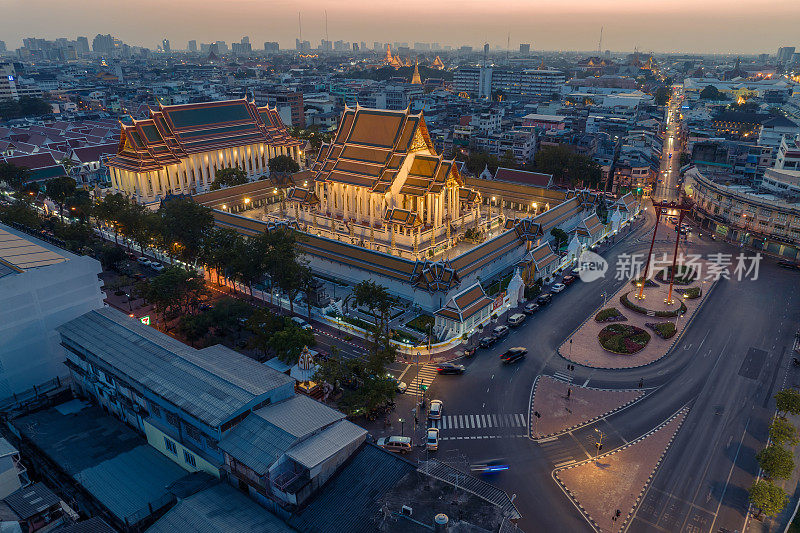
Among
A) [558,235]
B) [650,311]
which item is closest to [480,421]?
[650,311]

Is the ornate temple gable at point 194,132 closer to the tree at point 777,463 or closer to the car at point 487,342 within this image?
the car at point 487,342

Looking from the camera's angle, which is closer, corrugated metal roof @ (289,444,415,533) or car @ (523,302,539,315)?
corrugated metal roof @ (289,444,415,533)

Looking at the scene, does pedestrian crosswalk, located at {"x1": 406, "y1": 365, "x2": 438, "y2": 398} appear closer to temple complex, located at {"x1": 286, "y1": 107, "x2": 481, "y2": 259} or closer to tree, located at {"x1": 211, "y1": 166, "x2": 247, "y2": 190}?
temple complex, located at {"x1": 286, "y1": 107, "x2": 481, "y2": 259}

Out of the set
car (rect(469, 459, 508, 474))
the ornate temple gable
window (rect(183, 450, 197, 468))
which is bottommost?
car (rect(469, 459, 508, 474))

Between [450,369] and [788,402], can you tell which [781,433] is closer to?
[788,402]

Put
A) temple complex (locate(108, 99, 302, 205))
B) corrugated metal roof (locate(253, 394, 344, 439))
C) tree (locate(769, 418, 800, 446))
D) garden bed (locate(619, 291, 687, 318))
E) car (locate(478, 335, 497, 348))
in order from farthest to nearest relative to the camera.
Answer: temple complex (locate(108, 99, 302, 205)) → garden bed (locate(619, 291, 687, 318)) → car (locate(478, 335, 497, 348)) → tree (locate(769, 418, 800, 446)) → corrugated metal roof (locate(253, 394, 344, 439))

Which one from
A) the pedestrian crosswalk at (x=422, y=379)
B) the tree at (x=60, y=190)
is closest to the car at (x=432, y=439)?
the pedestrian crosswalk at (x=422, y=379)

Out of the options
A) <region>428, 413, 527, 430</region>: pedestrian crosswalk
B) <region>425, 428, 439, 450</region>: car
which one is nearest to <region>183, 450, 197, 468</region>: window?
<region>425, 428, 439, 450</region>: car
